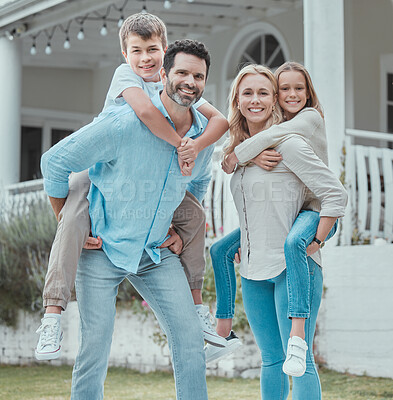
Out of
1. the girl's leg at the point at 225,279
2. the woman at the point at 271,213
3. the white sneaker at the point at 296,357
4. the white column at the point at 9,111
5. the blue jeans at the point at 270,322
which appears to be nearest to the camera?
the white sneaker at the point at 296,357

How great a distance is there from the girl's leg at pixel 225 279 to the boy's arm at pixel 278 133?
48cm

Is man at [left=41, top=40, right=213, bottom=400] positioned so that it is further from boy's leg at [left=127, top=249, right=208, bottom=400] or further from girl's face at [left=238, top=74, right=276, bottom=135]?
girl's face at [left=238, top=74, right=276, bottom=135]

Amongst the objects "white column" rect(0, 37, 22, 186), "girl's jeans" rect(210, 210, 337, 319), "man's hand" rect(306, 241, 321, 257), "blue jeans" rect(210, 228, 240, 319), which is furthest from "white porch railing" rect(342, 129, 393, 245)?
"white column" rect(0, 37, 22, 186)

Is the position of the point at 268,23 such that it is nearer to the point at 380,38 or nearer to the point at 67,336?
the point at 380,38

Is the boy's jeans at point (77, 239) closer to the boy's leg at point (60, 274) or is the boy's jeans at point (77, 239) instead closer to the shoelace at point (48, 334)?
the boy's leg at point (60, 274)

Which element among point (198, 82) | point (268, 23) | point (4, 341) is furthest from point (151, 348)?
point (268, 23)

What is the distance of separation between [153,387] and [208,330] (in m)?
3.14

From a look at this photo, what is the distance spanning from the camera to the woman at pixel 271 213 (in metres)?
3.26

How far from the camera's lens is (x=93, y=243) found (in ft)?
10.8

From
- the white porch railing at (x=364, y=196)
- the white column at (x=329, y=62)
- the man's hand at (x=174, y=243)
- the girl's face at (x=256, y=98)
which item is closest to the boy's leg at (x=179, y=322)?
the man's hand at (x=174, y=243)

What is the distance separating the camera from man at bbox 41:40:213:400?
318 cm

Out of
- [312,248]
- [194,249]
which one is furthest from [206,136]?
[312,248]

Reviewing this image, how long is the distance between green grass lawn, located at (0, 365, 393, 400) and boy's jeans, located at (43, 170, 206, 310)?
98.8 inches

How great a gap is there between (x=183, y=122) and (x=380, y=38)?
719cm
